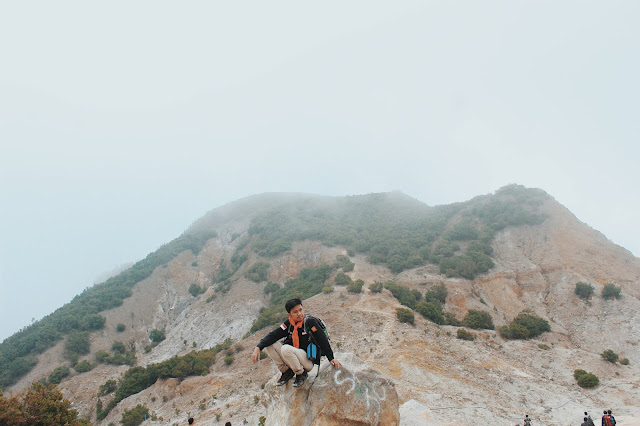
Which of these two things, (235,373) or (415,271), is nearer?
(235,373)

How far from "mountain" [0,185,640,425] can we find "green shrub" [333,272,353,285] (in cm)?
14

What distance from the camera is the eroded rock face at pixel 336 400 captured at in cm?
571

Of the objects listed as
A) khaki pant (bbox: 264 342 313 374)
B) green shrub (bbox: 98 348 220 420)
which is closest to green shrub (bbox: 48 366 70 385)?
green shrub (bbox: 98 348 220 420)

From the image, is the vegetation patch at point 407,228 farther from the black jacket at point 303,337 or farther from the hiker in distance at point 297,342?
the black jacket at point 303,337

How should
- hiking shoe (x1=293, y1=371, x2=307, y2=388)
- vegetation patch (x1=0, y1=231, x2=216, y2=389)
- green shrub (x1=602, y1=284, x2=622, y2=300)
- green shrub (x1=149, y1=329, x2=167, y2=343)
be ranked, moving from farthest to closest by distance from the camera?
1. green shrub (x1=149, y1=329, x2=167, y2=343)
2. vegetation patch (x1=0, y1=231, x2=216, y2=389)
3. green shrub (x1=602, y1=284, x2=622, y2=300)
4. hiking shoe (x1=293, y1=371, x2=307, y2=388)

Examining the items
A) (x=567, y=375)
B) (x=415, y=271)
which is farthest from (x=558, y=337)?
(x=415, y=271)

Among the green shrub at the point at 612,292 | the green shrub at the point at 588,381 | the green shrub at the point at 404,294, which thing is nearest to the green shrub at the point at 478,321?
the green shrub at the point at 404,294

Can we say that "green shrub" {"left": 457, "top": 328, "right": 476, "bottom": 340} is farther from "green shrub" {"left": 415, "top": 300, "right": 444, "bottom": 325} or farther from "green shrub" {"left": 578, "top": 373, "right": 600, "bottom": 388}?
"green shrub" {"left": 578, "top": 373, "right": 600, "bottom": 388}

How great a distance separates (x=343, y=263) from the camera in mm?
41031

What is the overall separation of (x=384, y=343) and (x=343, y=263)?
20564mm

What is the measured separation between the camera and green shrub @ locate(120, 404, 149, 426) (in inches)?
740

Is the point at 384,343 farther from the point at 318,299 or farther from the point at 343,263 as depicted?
the point at 343,263

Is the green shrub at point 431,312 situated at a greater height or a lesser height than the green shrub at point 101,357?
lesser

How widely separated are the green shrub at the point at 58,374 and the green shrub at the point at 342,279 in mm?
26359
